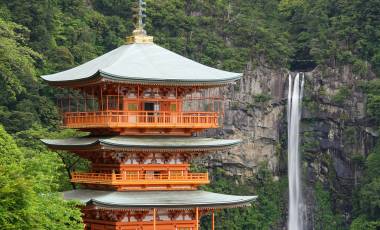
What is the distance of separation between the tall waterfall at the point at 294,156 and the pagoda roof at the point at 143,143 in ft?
113

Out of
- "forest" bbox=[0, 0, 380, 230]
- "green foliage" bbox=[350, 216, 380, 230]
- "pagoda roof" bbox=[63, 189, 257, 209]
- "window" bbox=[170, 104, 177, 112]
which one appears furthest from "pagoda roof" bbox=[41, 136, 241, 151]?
"green foliage" bbox=[350, 216, 380, 230]

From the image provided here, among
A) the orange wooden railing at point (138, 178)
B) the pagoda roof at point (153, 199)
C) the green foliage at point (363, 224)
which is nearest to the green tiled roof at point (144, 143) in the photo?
the orange wooden railing at point (138, 178)

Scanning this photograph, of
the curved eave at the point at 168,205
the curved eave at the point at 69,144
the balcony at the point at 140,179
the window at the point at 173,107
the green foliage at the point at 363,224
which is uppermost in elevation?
the window at the point at 173,107

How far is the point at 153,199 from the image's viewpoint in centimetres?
4275

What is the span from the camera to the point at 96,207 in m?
41.3

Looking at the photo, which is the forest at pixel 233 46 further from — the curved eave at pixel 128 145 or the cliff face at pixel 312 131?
the curved eave at pixel 128 145

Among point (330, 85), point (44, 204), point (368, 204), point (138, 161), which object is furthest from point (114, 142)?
point (330, 85)

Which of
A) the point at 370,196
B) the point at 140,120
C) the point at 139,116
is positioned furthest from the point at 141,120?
the point at 370,196

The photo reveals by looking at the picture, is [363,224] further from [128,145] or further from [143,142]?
[128,145]

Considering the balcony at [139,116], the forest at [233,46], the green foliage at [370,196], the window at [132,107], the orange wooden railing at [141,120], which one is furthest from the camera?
the green foliage at [370,196]

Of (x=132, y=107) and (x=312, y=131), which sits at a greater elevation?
(x=132, y=107)

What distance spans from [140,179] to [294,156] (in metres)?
37.4

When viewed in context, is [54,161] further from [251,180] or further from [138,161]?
[251,180]

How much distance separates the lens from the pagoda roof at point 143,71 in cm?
4281
